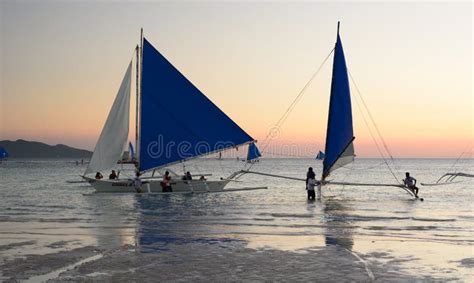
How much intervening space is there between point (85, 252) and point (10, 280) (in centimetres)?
337

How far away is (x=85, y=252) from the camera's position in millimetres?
14320

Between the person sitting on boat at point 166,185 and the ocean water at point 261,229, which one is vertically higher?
the person sitting on boat at point 166,185

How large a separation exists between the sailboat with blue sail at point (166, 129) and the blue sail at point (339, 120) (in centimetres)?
668

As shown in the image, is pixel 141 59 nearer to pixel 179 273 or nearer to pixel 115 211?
pixel 115 211

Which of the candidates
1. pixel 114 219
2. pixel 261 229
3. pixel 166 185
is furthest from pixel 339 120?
pixel 114 219

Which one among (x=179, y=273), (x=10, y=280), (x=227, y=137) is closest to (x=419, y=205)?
(x=227, y=137)

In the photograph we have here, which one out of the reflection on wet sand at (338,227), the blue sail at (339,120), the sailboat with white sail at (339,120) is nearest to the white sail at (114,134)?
the sailboat with white sail at (339,120)

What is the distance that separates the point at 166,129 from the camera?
34.7 metres

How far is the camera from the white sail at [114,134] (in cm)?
3606

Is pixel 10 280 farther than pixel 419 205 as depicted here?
No

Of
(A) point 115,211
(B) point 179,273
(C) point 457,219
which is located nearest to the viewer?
(B) point 179,273

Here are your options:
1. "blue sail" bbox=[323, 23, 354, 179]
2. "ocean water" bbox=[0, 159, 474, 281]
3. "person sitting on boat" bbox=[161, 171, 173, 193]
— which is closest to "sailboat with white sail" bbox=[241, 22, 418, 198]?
"blue sail" bbox=[323, 23, 354, 179]

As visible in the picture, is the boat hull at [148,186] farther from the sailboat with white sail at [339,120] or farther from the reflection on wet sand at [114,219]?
the sailboat with white sail at [339,120]

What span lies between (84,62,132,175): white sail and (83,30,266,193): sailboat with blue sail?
63 mm
